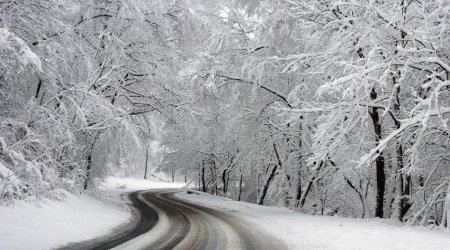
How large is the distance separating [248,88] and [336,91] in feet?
16.4

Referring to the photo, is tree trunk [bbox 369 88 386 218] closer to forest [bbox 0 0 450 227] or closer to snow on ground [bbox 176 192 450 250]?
forest [bbox 0 0 450 227]

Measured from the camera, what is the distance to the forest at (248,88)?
33.8ft

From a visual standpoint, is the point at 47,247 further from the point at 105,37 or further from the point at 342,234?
the point at 105,37

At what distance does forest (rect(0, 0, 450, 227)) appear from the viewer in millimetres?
10289

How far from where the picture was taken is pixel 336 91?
14367 millimetres

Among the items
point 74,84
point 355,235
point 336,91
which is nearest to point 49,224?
point 74,84

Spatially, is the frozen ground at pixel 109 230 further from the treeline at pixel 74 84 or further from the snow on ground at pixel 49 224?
the treeline at pixel 74 84

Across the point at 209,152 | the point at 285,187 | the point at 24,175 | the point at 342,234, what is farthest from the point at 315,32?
the point at 209,152

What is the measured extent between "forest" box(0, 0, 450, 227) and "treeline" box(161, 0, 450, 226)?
0.25ft

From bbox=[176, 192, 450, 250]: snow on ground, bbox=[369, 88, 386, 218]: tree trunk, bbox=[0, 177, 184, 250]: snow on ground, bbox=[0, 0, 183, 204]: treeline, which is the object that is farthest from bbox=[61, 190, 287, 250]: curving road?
bbox=[369, 88, 386, 218]: tree trunk

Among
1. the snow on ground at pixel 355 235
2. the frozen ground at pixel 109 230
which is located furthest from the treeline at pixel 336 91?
the frozen ground at pixel 109 230

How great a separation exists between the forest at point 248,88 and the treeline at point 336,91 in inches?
3.0

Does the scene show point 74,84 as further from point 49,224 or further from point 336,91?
point 336,91

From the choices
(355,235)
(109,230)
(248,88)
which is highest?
(248,88)
